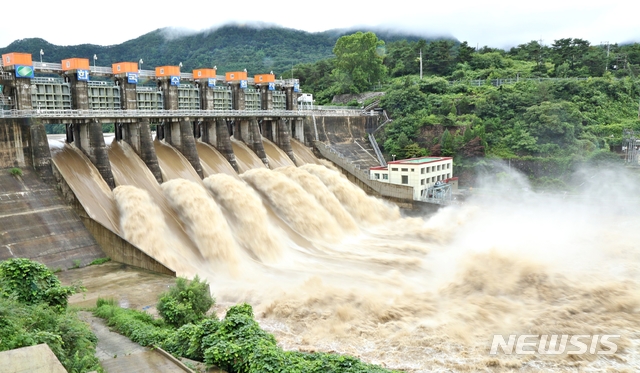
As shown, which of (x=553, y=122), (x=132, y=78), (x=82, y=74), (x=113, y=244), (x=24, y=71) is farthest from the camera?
(x=553, y=122)

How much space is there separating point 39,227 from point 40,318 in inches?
482

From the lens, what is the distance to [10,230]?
76.2 ft

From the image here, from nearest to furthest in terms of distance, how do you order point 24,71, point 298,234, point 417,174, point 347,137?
point 24,71 → point 298,234 → point 417,174 → point 347,137

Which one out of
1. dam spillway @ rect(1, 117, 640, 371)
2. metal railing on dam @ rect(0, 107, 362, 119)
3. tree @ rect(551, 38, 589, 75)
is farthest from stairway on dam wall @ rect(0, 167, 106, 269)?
tree @ rect(551, 38, 589, 75)

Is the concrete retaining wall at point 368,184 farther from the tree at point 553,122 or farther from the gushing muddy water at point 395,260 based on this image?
the tree at point 553,122

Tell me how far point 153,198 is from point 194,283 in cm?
1306

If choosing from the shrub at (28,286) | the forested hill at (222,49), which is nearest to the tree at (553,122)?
the shrub at (28,286)

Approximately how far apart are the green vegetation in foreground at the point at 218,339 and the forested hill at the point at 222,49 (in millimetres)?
85755

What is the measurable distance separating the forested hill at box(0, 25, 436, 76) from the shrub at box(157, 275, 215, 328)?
85.3 m

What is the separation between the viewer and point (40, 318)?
13.4 metres

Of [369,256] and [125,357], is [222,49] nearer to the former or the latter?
[369,256]

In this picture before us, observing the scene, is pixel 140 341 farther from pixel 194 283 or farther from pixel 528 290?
pixel 528 290

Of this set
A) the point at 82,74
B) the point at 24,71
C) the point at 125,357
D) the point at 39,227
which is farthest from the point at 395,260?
the point at 24,71

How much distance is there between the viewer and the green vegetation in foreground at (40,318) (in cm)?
1175
